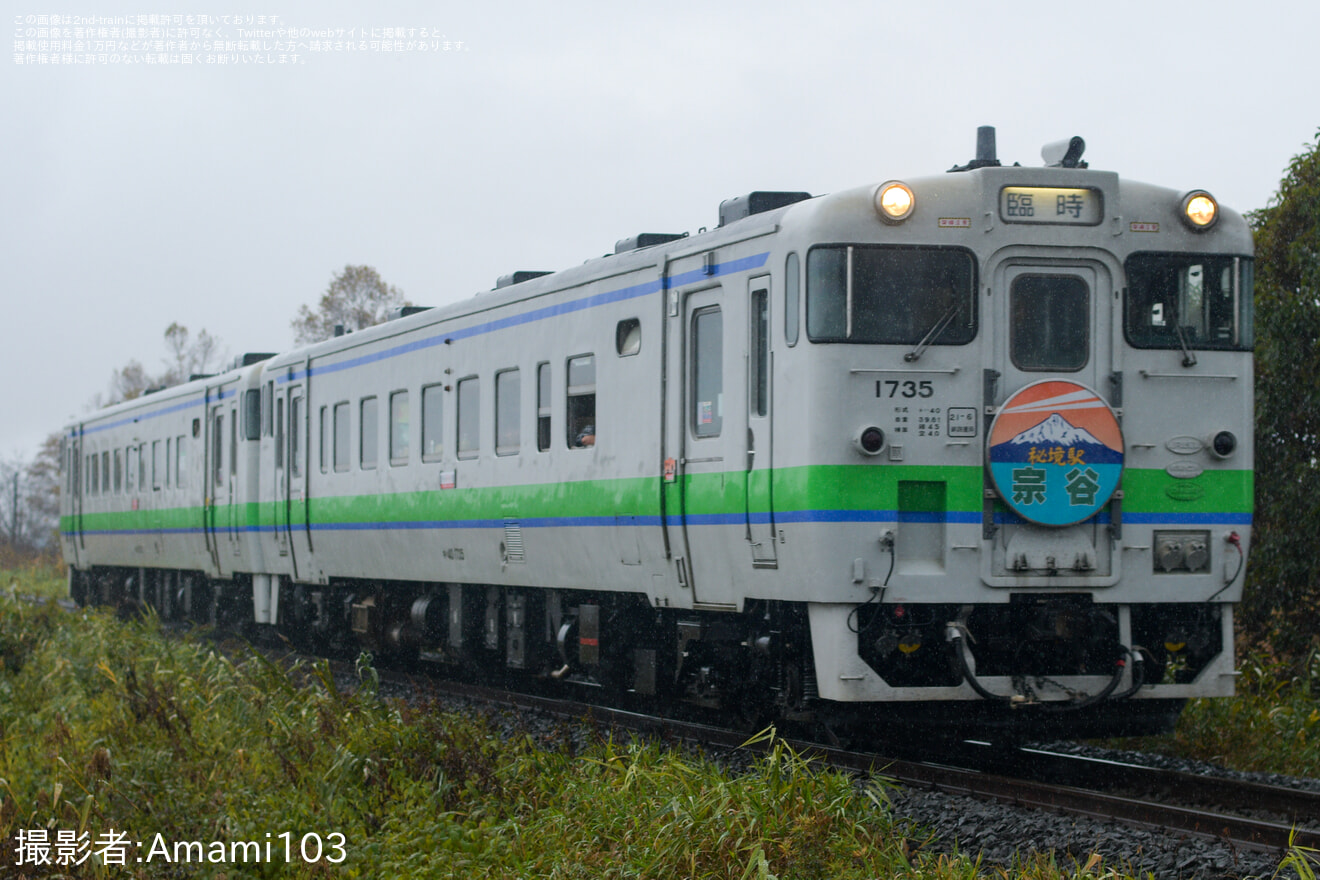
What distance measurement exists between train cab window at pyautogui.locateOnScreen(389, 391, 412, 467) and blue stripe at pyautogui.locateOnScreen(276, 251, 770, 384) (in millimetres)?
407

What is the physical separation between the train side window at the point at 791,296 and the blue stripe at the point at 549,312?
0.83ft

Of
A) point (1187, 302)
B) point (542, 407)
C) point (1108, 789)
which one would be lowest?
point (1108, 789)

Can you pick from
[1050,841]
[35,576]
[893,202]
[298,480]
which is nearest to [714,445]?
[893,202]

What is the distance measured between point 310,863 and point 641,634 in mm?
3614

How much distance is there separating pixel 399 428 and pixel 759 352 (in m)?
5.84

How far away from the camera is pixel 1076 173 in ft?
28.6

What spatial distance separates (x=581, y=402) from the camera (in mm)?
10969

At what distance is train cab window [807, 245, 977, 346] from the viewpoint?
8398 mm

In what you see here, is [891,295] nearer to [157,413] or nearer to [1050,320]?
[1050,320]

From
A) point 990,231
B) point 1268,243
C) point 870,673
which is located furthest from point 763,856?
point 1268,243

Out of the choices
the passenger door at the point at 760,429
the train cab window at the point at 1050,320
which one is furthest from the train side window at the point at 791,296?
the train cab window at the point at 1050,320

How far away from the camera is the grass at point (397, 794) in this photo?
254 inches

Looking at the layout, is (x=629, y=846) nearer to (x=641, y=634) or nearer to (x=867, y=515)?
(x=867, y=515)

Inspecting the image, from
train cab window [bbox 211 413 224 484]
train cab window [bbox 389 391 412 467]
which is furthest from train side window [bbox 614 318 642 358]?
train cab window [bbox 211 413 224 484]
